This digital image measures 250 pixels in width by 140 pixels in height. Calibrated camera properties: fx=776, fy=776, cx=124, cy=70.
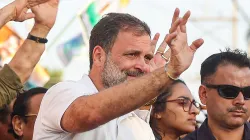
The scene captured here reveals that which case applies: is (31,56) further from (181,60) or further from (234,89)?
(181,60)

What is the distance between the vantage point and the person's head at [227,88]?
18.8 feet

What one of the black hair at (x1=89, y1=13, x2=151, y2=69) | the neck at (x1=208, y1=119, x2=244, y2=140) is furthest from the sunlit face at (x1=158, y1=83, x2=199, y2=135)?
the black hair at (x1=89, y1=13, x2=151, y2=69)

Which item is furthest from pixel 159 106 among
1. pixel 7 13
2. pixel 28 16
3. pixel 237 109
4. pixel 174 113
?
pixel 7 13

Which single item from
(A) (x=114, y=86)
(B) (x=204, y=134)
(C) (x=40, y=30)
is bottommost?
(B) (x=204, y=134)

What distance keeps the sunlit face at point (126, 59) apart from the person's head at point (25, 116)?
5.55ft

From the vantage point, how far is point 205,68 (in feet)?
20.0

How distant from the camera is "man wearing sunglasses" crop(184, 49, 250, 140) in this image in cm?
573

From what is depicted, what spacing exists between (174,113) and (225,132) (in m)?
0.98

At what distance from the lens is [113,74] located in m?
4.46

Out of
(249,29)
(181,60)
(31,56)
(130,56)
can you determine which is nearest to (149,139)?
(130,56)

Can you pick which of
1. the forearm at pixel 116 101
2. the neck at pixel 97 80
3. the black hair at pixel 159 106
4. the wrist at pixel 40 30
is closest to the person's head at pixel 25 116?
the wrist at pixel 40 30

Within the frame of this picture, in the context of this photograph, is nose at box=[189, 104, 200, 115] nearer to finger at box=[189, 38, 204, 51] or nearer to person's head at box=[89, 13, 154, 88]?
person's head at box=[89, 13, 154, 88]

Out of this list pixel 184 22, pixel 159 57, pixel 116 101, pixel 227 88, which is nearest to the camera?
pixel 116 101

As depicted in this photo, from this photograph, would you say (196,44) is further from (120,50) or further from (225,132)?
(225,132)
